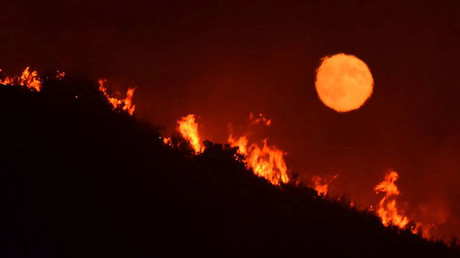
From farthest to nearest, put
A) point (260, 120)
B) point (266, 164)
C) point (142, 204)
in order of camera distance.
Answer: point (260, 120) → point (266, 164) → point (142, 204)

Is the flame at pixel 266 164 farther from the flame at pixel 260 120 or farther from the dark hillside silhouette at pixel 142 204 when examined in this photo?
the flame at pixel 260 120

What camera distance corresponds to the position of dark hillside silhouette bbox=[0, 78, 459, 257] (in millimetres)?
8414

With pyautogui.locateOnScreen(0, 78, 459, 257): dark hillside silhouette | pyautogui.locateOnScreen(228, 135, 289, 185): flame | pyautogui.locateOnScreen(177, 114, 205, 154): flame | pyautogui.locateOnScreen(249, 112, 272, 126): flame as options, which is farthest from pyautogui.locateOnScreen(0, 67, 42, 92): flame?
pyautogui.locateOnScreen(249, 112, 272, 126): flame

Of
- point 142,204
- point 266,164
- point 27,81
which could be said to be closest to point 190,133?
point 266,164

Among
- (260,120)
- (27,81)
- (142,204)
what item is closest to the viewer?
(142,204)

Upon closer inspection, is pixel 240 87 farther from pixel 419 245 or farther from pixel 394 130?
pixel 419 245

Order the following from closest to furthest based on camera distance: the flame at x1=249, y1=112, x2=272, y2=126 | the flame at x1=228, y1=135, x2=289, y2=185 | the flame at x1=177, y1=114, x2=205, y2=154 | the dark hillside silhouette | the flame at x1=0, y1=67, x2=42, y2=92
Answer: the dark hillside silhouette < the flame at x1=228, y1=135, x2=289, y2=185 < the flame at x1=177, y1=114, x2=205, y2=154 < the flame at x1=0, y1=67, x2=42, y2=92 < the flame at x1=249, y1=112, x2=272, y2=126

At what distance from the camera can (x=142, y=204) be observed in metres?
9.23

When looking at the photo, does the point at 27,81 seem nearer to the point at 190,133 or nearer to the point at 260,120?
the point at 190,133

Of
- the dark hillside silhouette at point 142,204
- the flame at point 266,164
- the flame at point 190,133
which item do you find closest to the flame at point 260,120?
the flame at point 266,164

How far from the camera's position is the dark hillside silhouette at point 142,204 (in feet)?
27.6

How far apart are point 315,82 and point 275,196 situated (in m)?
14.5

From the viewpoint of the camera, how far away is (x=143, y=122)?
13.2 metres

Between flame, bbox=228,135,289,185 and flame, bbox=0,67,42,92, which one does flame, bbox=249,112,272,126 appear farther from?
flame, bbox=0,67,42,92
